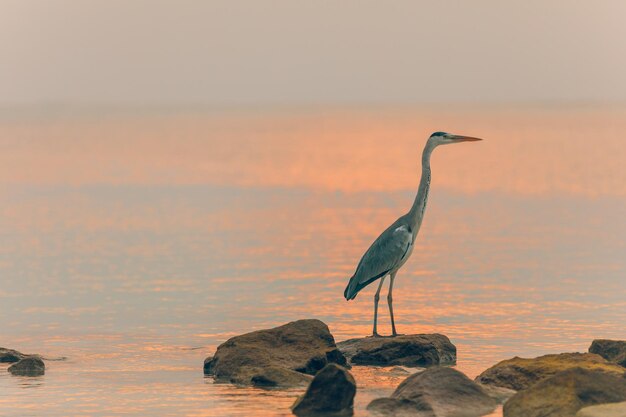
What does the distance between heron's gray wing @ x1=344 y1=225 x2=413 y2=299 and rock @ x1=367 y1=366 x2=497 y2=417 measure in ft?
17.1

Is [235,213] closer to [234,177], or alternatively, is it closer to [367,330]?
[234,177]

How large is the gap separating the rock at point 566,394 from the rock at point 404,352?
13.1ft

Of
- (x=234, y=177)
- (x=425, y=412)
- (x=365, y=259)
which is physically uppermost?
(x=234, y=177)

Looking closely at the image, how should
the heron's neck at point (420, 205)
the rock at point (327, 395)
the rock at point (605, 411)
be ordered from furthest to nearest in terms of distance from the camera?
the heron's neck at point (420, 205) < the rock at point (327, 395) < the rock at point (605, 411)

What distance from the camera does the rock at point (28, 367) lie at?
23328 mm

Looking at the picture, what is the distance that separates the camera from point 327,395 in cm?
2022

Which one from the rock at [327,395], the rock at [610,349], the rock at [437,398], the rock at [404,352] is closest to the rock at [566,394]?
the rock at [437,398]

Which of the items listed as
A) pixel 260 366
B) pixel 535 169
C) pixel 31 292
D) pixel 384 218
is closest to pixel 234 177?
pixel 535 169

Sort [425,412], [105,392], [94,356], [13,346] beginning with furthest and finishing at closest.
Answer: [13,346]
[94,356]
[105,392]
[425,412]

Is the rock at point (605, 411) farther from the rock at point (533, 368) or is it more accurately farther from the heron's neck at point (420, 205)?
the heron's neck at point (420, 205)

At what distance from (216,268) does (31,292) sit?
539 centimetres

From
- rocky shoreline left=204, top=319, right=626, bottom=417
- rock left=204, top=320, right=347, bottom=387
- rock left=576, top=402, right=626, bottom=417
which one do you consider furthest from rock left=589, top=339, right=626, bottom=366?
rock left=576, top=402, right=626, bottom=417

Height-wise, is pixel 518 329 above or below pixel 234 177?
below

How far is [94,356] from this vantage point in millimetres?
25422
